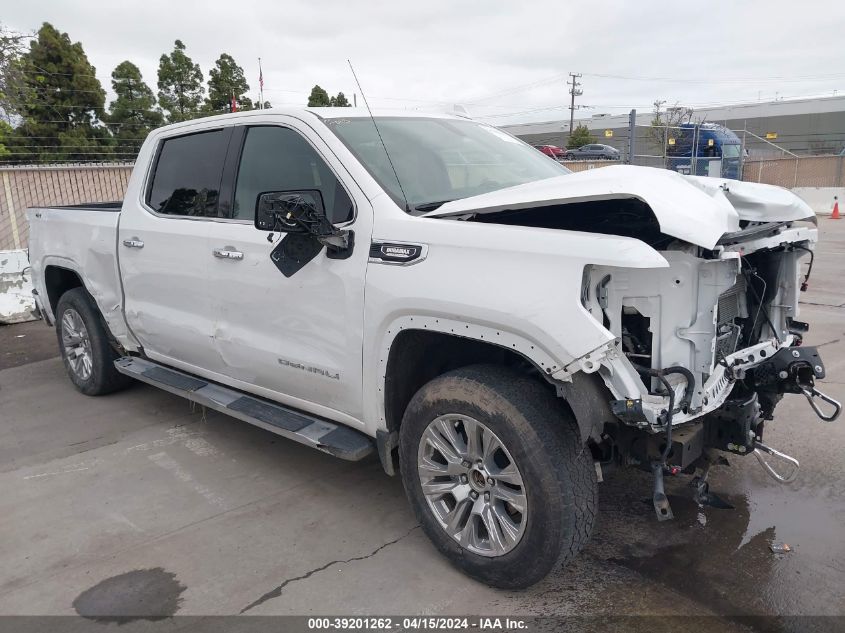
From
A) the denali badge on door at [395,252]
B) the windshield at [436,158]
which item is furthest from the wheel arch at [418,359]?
the windshield at [436,158]

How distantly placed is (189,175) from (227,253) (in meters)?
0.90

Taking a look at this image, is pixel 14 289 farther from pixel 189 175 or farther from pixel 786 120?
pixel 786 120

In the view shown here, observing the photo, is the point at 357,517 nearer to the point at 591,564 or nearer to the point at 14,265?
the point at 591,564

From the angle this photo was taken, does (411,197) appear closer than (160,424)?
Yes

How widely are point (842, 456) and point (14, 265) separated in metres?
9.23

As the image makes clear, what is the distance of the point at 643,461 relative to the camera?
2.86 m

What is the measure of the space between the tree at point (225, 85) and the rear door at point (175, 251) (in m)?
30.9

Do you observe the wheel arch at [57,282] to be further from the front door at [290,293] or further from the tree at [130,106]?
the tree at [130,106]

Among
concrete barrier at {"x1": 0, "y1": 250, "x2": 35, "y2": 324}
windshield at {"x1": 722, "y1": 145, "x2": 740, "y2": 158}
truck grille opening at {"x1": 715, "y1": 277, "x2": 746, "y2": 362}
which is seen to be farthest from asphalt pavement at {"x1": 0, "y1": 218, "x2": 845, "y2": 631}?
windshield at {"x1": 722, "y1": 145, "x2": 740, "y2": 158}

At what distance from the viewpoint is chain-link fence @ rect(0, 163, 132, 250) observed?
34.4 feet

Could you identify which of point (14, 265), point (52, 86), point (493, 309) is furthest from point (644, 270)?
point (52, 86)

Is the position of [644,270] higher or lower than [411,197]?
lower

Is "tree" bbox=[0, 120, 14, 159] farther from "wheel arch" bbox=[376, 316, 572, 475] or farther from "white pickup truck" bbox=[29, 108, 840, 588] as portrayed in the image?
"wheel arch" bbox=[376, 316, 572, 475]

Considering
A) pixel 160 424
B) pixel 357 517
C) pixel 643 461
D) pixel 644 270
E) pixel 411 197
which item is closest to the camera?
pixel 644 270
